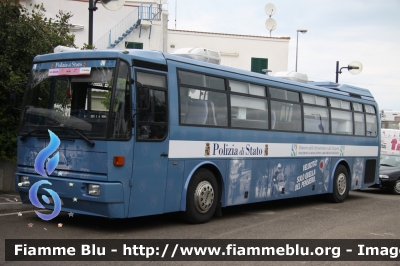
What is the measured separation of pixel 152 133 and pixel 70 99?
4.82ft

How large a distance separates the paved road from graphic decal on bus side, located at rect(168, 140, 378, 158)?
1.33 meters

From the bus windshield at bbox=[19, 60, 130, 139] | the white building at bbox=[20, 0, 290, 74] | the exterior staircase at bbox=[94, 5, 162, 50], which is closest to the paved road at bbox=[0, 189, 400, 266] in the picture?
the bus windshield at bbox=[19, 60, 130, 139]

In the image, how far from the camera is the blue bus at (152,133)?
8.88 m

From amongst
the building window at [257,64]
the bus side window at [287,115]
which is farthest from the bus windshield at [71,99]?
the building window at [257,64]

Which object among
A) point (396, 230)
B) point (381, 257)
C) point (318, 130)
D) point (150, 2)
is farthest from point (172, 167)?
point (150, 2)

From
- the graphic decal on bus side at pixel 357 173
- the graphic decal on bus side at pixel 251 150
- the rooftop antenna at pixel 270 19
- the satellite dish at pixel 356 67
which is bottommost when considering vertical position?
the graphic decal on bus side at pixel 357 173

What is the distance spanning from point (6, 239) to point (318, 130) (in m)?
9.11

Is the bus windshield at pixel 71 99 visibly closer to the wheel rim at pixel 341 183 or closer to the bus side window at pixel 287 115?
the bus side window at pixel 287 115

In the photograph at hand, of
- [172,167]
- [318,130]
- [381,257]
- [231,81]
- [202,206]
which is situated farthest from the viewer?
[318,130]

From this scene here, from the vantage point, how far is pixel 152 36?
2812 centimetres

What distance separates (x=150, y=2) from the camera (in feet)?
92.5

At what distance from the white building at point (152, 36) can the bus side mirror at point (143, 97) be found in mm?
15962

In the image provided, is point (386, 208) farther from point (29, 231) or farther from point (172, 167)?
point (29, 231)

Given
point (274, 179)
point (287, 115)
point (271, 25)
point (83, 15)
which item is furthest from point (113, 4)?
point (271, 25)
